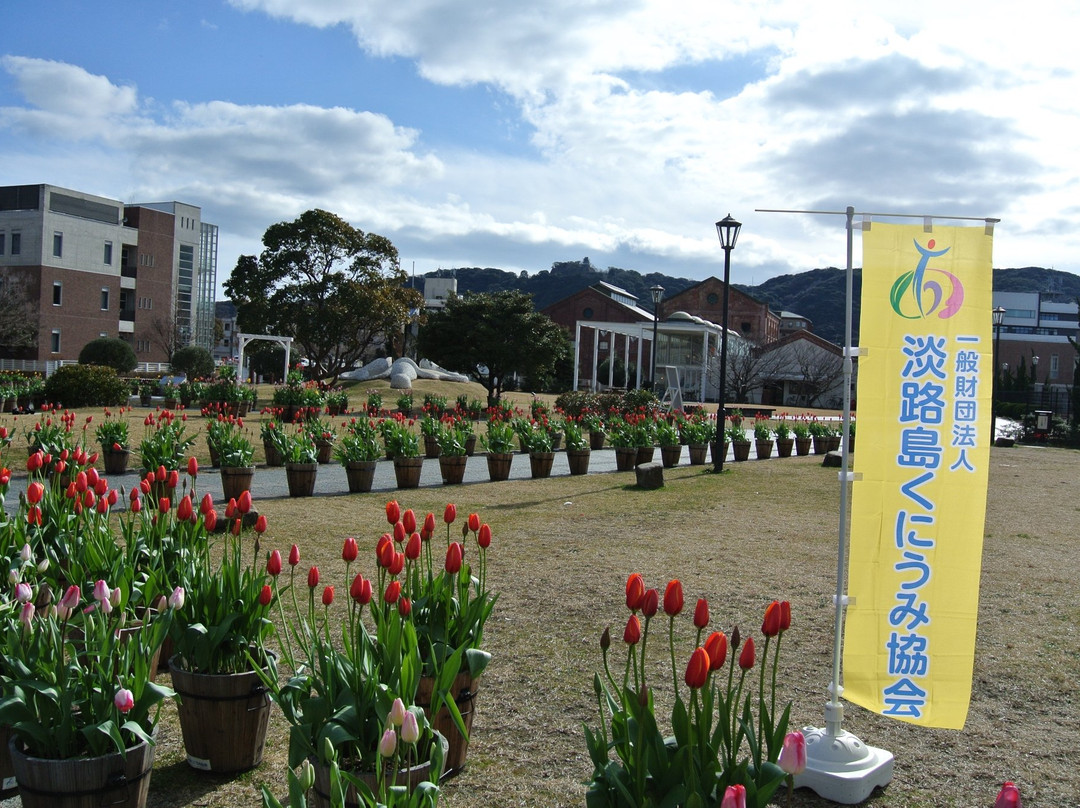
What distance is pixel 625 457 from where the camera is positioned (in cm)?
1766

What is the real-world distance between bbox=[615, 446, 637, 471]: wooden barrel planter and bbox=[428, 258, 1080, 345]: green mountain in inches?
4049

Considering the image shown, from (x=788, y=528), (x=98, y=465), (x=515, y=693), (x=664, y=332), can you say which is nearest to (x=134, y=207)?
(x=664, y=332)

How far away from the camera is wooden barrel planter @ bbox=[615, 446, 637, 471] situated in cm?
1761

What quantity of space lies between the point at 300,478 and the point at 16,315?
4411cm

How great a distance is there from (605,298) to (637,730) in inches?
2992

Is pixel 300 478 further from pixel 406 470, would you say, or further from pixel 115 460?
pixel 115 460

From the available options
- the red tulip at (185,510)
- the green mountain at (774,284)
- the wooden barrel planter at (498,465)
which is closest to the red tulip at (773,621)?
the red tulip at (185,510)

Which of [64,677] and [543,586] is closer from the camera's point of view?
[64,677]

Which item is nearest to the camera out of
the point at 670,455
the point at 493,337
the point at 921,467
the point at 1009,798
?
the point at 1009,798

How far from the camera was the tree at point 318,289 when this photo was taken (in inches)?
1328

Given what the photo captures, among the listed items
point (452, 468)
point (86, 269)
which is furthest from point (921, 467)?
point (86, 269)

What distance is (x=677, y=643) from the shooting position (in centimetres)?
577

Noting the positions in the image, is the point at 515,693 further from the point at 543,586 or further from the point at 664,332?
the point at 664,332

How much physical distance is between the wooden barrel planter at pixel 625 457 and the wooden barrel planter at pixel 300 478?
23.1 ft
